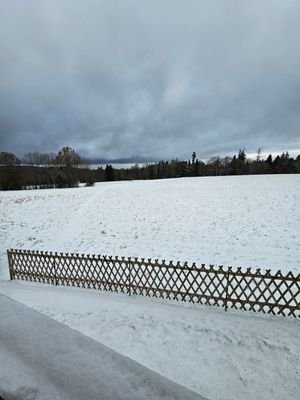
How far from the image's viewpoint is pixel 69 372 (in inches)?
131

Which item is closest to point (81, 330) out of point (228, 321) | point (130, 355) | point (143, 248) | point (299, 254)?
point (130, 355)

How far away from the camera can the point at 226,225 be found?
12.5 m

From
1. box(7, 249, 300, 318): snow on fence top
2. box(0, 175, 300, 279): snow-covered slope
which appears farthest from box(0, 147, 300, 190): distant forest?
box(7, 249, 300, 318): snow on fence top

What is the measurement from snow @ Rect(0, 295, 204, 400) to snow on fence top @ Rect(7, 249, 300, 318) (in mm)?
2272

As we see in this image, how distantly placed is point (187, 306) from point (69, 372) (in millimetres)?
3119

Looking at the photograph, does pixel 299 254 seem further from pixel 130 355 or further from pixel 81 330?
pixel 81 330

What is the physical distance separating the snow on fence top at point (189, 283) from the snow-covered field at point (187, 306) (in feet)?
1.15

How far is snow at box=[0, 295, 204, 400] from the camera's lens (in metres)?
2.96

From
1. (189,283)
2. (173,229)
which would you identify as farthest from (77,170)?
(189,283)

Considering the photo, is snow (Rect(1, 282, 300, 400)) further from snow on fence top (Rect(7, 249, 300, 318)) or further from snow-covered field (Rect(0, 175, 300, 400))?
snow on fence top (Rect(7, 249, 300, 318))

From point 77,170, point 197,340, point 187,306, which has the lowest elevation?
point 187,306

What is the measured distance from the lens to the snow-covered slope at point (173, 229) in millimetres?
9000

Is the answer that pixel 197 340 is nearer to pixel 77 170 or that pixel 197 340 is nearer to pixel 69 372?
pixel 69 372

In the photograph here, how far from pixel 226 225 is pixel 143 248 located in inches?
218
